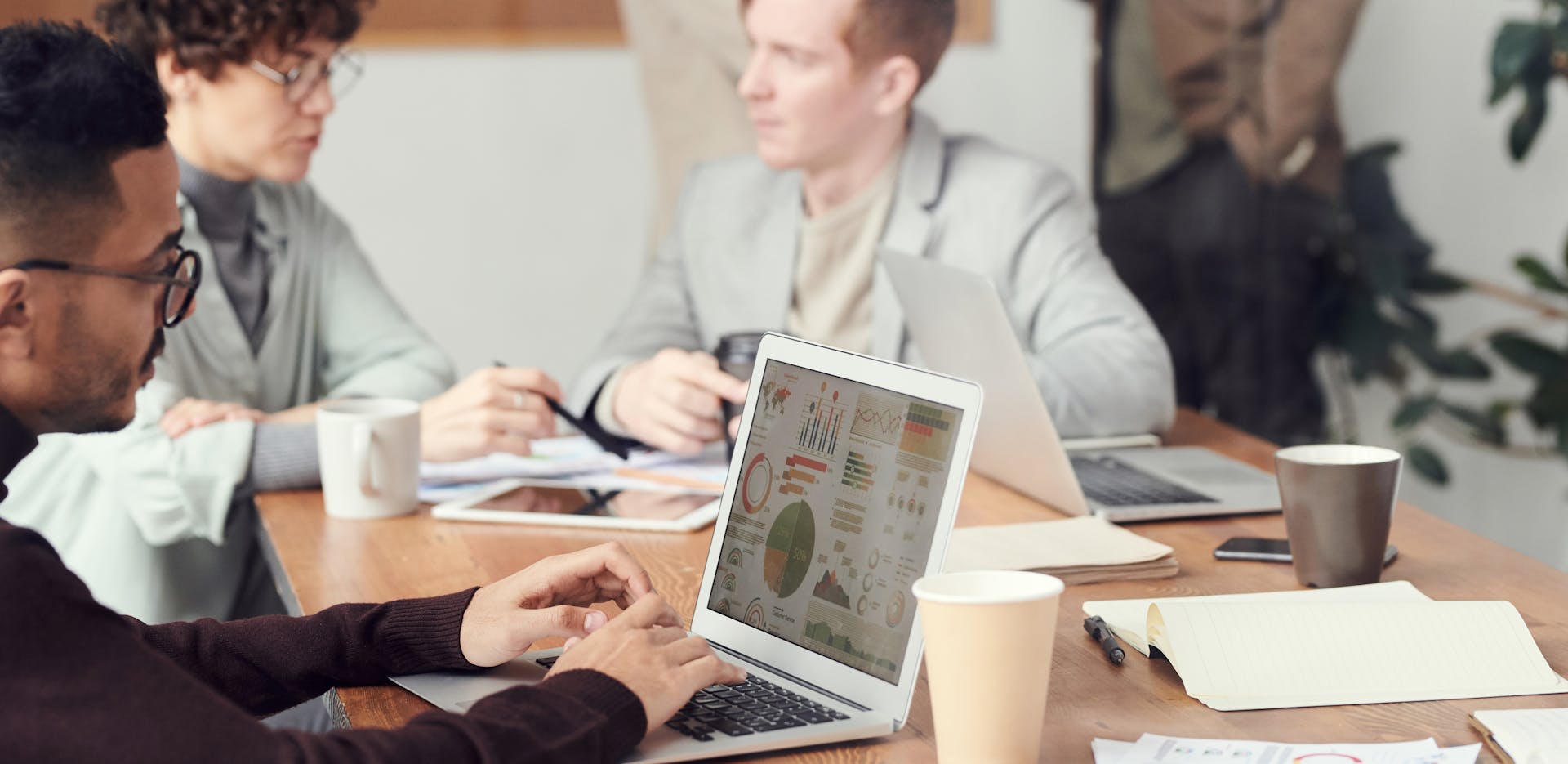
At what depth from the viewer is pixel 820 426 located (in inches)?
35.2

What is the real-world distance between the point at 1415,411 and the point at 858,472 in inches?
96.1

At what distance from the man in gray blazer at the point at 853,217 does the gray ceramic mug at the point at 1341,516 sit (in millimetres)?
721

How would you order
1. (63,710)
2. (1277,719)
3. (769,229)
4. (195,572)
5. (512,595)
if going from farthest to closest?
(769,229) → (195,572) → (512,595) → (1277,719) → (63,710)

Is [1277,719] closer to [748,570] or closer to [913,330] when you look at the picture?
[748,570]

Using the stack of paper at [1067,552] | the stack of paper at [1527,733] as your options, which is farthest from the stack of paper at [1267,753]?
the stack of paper at [1067,552]

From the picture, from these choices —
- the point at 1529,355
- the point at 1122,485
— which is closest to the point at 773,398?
the point at 1122,485

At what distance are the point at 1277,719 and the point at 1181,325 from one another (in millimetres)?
2385

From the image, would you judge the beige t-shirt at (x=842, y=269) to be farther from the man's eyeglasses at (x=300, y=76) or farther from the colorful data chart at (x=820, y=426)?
the colorful data chart at (x=820, y=426)

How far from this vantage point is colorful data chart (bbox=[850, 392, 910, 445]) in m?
0.84

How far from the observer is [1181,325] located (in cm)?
313

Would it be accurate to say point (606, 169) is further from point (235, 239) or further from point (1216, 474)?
point (1216, 474)

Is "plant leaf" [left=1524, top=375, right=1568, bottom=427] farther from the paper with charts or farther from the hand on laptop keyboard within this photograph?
the hand on laptop keyboard

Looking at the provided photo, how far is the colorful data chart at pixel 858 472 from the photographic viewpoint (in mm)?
851

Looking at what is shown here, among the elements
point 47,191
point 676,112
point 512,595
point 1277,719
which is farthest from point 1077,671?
point 676,112
